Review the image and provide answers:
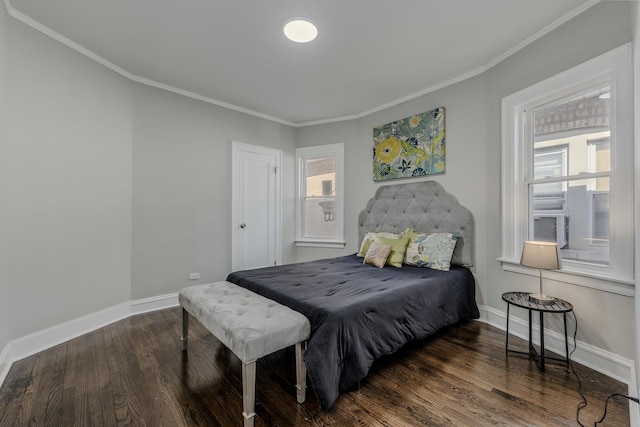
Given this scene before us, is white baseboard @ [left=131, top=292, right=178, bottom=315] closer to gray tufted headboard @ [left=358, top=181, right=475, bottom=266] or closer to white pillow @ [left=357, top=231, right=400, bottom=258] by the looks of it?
white pillow @ [left=357, top=231, right=400, bottom=258]

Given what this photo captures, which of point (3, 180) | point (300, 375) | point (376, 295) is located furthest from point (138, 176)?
point (376, 295)

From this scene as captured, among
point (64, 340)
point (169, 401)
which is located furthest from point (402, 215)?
point (64, 340)

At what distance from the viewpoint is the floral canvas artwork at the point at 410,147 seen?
326 centimetres

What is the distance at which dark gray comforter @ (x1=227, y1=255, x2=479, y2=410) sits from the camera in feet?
5.47

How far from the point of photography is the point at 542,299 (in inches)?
84.1

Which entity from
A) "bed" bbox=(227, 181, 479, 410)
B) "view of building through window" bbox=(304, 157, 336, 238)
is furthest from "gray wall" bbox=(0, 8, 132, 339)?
"view of building through window" bbox=(304, 157, 336, 238)

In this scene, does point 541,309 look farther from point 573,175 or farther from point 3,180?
point 3,180

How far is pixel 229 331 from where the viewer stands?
5.28ft

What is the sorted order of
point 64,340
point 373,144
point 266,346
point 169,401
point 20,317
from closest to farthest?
point 266,346 < point 169,401 < point 20,317 < point 64,340 < point 373,144

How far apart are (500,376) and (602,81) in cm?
229

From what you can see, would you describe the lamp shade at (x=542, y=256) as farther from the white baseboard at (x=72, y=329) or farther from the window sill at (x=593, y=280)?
the white baseboard at (x=72, y=329)

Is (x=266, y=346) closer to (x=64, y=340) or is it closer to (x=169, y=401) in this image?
(x=169, y=401)

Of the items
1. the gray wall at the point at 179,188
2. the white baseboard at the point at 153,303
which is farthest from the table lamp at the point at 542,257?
the white baseboard at the point at 153,303

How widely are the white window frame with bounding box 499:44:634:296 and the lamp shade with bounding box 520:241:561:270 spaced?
31 cm
